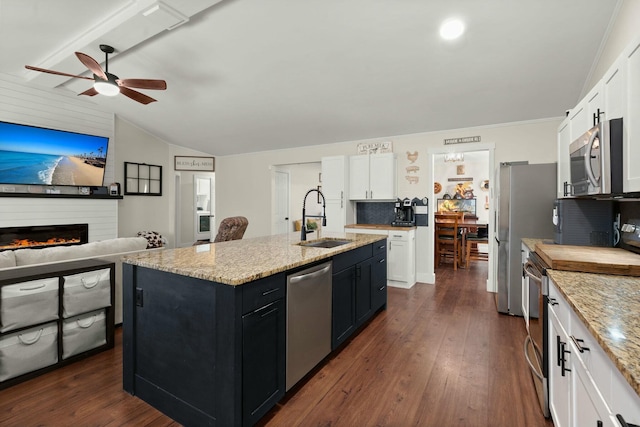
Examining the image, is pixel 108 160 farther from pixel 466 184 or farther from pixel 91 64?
pixel 466 184

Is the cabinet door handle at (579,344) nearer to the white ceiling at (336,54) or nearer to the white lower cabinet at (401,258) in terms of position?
the white ceiling at (336,54)

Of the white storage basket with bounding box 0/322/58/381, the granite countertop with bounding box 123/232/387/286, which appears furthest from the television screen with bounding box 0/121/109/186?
the granite countertop with bounding box 123/232/387/286

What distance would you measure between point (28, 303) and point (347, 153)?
473 cm

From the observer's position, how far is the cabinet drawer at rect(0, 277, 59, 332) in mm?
2033

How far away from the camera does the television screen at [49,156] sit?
467 cm

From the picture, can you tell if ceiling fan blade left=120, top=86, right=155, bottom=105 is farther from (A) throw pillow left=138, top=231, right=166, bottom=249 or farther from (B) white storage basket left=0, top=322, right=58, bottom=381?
(A) throw pillow left=138, top=231, right=166, bottom=249

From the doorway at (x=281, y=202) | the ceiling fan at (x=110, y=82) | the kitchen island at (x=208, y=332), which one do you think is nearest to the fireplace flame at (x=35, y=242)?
the ceiling fan at (x=110, y=82)

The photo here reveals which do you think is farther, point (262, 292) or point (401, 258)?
point (401, 258)

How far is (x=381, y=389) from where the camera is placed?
6.93 ft

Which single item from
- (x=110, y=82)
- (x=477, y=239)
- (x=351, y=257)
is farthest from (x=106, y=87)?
(x=477, y=239)

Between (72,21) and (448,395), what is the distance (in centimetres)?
479

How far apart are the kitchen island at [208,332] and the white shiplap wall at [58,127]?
438 centimetres

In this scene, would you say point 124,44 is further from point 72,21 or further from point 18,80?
point 18,80

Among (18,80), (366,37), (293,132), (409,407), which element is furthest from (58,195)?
(409,407)
